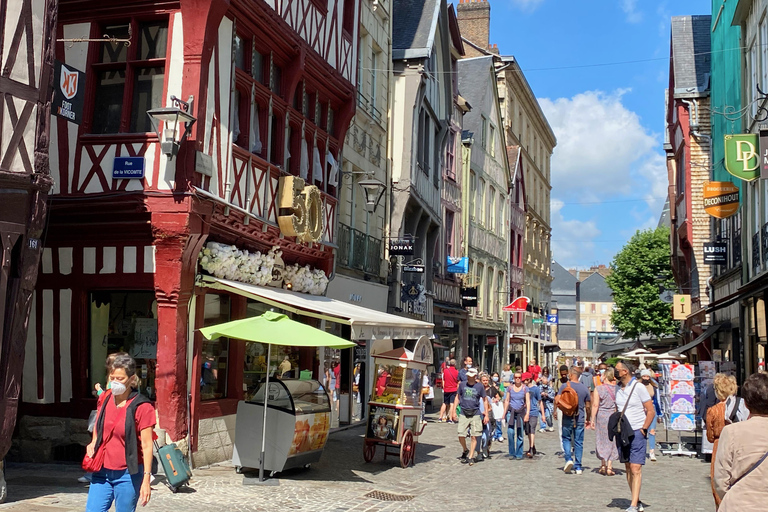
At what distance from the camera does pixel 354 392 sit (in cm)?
2116

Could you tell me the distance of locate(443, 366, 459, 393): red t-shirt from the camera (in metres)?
21.7

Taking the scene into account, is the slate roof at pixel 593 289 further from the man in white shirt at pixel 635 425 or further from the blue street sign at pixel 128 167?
the blue street sign at pixel 128 167

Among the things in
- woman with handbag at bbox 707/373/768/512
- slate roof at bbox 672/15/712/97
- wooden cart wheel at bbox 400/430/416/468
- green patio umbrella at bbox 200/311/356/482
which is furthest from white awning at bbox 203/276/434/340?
slate roof at bbox 672/15/712/97

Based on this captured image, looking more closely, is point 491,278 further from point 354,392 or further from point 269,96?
point 269,96

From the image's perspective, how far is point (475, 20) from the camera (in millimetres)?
45594

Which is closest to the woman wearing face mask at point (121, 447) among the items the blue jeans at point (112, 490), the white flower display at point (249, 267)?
the blue jeans at point (112, 490)

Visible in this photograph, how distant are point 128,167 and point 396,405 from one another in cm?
531

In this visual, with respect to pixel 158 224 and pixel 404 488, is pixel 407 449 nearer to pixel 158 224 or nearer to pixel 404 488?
pixel 404 488

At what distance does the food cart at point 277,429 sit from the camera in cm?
1147

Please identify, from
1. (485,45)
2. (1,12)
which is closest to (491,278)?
(485,45)

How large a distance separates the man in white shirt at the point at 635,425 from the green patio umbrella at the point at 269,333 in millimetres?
3635

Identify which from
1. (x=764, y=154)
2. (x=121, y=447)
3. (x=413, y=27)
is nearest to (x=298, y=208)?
(x=764, y=154)

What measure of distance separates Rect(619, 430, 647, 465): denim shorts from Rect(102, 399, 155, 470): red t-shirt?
604 centimetres

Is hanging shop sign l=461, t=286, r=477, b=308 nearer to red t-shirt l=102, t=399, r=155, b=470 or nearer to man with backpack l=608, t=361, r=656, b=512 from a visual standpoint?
man with backpack l=608, t=361, r=656, b=512
